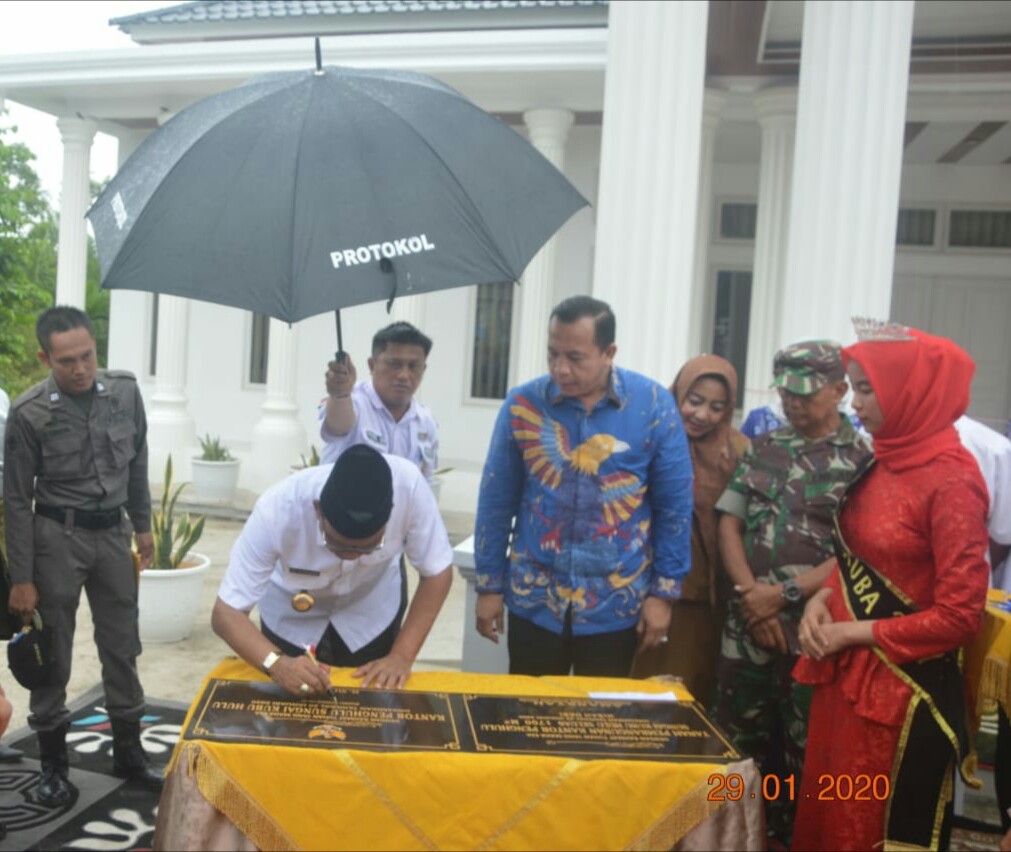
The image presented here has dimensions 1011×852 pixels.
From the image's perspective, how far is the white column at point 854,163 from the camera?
498cm

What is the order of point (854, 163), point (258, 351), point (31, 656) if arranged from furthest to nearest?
point (258, 351) → point (854, 163) → point (31, 656)

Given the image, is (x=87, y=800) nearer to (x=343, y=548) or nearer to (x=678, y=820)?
(x=343, y=548)

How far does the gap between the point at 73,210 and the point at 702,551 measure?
32.7 ft

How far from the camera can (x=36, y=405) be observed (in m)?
3.49

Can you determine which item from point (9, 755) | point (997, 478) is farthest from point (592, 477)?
point (9, 755)

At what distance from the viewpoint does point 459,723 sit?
2.29 m

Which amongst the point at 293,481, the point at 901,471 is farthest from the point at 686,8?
the point at 293,481

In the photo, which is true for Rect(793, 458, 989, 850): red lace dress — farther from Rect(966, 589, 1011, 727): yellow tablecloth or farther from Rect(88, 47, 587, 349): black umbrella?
Rect(88, 47, 587, 349): black umbrella

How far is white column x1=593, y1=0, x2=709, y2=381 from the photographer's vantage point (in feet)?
16.6

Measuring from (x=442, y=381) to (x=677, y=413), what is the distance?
26.8 feet

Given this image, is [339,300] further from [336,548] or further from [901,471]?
[901,471]

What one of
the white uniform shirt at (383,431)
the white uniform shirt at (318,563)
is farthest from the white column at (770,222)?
the white uniform shirt at (318,563)

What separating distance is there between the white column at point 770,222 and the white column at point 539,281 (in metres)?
1.97

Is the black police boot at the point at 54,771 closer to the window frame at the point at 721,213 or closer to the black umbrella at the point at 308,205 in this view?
the black umbrella at the point at 308,205
